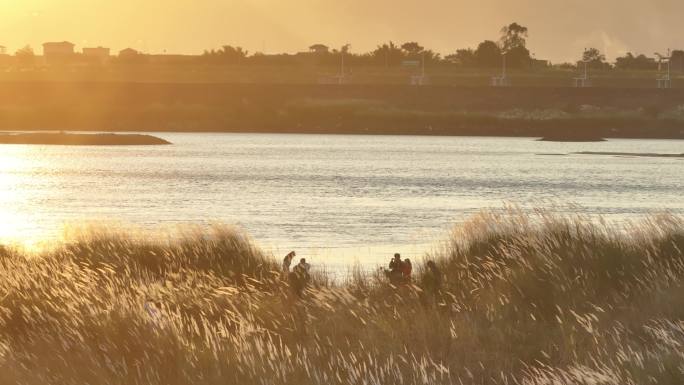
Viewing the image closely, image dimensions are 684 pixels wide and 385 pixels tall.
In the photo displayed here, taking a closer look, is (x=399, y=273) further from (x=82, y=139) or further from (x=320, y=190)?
(x=82, y=139)

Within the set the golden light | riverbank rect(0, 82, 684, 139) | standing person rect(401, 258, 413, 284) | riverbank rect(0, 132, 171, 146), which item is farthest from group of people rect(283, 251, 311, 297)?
riverbank rect(0, 82, 684, 139)

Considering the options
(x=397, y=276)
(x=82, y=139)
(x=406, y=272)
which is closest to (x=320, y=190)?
(x=406, y=272)

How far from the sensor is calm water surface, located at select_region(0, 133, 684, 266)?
Result: 4275 centimetres

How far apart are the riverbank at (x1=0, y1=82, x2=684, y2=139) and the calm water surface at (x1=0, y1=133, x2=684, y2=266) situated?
54987mm

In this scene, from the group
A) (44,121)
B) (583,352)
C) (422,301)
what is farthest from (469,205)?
(44,121)

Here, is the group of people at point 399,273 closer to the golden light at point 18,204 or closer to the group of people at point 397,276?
the group of people at point 397,276

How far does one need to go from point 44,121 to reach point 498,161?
87.6 metres

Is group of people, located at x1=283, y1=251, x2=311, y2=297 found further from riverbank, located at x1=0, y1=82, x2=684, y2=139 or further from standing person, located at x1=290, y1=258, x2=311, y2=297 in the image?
riverbank, located at x1=0, y1=82, x2=684, y2=139

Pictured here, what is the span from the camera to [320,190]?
69625mm

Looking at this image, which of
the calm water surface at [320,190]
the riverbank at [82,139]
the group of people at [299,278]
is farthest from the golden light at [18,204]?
the riverbank at [82,139]

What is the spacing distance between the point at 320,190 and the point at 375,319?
174 feet

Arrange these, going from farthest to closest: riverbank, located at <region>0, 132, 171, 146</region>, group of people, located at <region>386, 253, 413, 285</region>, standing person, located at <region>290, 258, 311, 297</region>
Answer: riverbank, located at <region>0, 132, 171, 146</region> → group of people, located at <region>386, 253, 413, 285</region> → standing person, located at <region>290, 258, 311, 297</region>

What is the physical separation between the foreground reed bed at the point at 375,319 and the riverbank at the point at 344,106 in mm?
169112

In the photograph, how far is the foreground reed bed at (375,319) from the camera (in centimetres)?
1355
